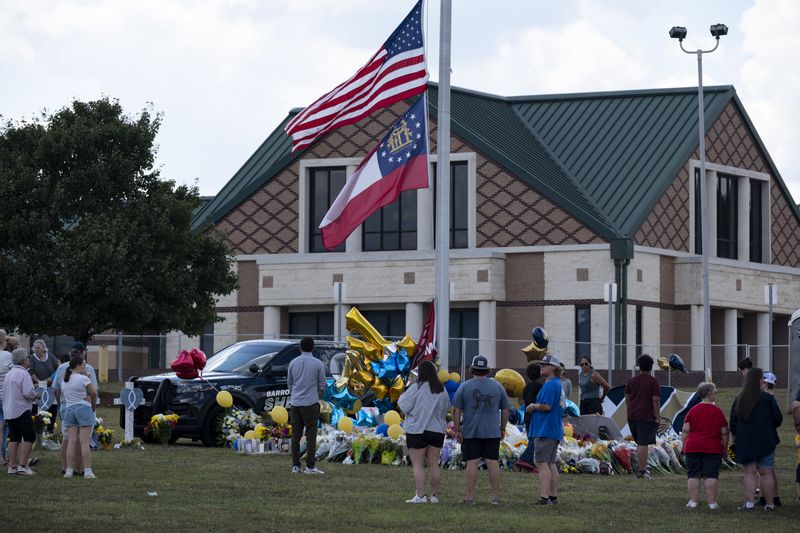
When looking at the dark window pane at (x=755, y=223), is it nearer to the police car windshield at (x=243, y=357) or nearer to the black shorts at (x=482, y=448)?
the police car windshield at (x=243, y=357)

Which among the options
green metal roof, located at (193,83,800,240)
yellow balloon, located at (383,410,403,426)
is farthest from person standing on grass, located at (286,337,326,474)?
green metal roof, located at (193,83,800,240)

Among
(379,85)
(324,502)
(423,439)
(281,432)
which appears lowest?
(324,502)

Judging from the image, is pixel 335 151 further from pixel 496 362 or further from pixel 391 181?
pixel 391 181

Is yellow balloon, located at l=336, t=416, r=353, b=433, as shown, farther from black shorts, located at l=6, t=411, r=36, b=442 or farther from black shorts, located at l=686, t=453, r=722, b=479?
black shorts, located at l=686, t=453, r=722, b=479

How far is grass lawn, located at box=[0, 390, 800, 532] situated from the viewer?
1395 cm

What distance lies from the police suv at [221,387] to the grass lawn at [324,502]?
2912mm

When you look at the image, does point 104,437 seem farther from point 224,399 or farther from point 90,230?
point 90,230

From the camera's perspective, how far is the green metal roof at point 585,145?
1816 inches

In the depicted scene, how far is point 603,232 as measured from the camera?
45.0m

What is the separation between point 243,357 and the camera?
25.3m

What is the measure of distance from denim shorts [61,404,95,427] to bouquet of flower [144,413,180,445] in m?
5.69

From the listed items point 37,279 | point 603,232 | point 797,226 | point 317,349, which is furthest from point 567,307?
point 317,349

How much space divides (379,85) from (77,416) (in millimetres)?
6621

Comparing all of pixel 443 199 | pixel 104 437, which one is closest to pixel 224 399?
pixel 104 437
